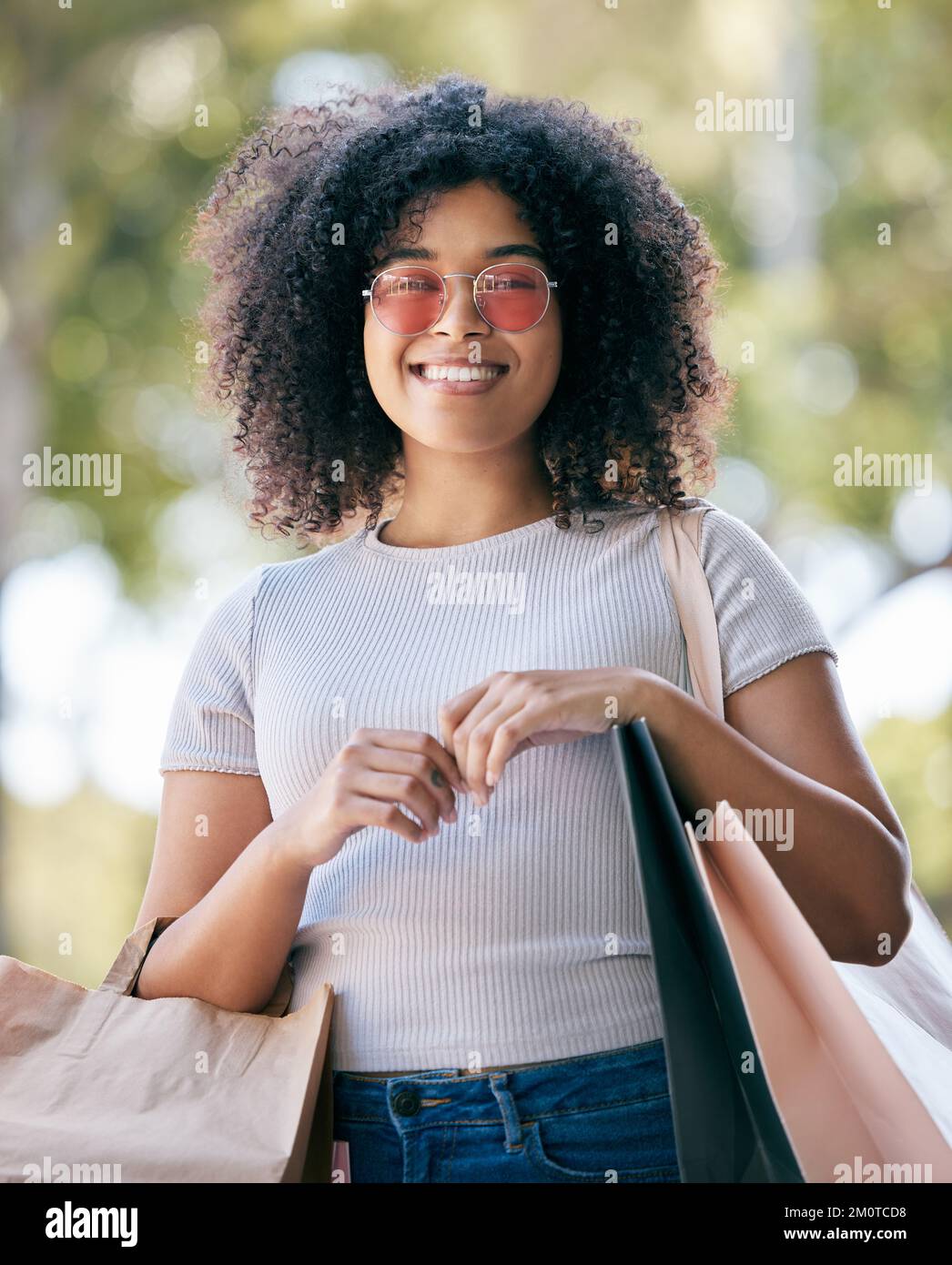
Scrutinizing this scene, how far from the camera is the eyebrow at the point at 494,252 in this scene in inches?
68.9

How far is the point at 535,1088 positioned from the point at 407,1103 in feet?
0.42

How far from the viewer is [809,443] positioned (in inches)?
247

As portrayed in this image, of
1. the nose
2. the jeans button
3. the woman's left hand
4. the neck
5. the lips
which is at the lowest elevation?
the jeans button

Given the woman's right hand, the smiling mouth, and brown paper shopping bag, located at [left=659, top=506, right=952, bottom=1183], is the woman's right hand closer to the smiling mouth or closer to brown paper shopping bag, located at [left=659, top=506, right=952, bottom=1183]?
brown paper shopping bag, located at [left=659, top=506, right=952, bottom=1183]

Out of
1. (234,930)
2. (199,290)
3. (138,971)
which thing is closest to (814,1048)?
(234,930)

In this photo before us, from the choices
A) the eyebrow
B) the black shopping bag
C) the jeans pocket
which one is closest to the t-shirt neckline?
the eyebrow

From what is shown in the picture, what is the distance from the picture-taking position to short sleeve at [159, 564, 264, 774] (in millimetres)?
1739

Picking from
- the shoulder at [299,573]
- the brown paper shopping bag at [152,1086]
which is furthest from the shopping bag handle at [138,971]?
the shoulder at [299,573]

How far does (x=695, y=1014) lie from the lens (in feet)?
4.10

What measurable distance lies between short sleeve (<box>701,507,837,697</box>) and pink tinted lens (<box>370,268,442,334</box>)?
→ 421mm

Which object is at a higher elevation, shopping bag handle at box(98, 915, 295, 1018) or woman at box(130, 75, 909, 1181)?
woman at box(130, 75, 909, 1181)

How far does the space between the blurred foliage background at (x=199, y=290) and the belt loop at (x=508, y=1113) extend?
15.3 ft

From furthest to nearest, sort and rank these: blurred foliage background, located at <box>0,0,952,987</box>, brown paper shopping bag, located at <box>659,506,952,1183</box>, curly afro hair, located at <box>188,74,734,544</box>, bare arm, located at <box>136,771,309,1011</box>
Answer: blurred foliage background, located at <box>0,0,952,987</box> < curly afro hair, located at <box>188,74,734,544</box> < bare arm, located at <box>136,771,309,1011</box> < brown paper shopping bag, located at <box>659,506,952,1183</box>

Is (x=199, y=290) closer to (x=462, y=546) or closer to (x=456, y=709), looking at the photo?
(x=462, y=546)
